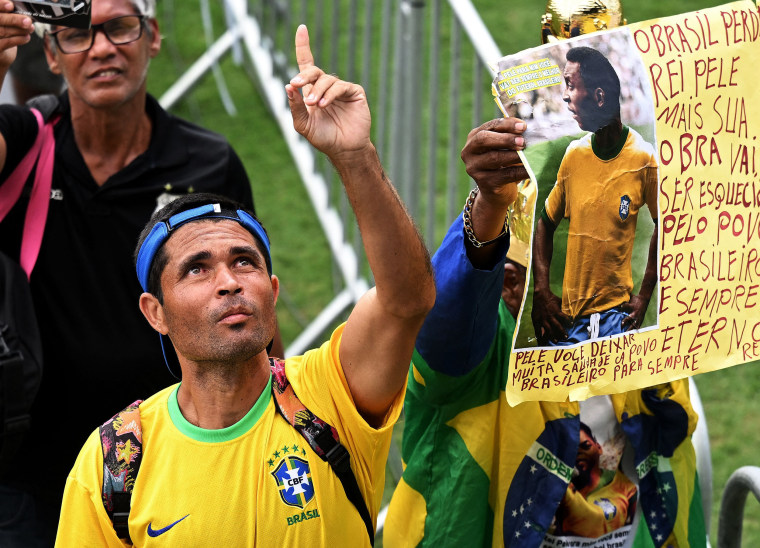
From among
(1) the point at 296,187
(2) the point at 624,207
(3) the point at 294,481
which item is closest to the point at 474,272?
(2) the point at 624,207

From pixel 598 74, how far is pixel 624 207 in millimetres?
279

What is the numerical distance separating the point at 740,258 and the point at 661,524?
0.66 meters

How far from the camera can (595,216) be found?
7.61 ft

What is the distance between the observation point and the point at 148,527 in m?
2.24

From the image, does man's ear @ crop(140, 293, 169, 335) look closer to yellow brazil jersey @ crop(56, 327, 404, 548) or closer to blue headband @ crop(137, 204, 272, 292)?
blue headband @ crop(137, 204, 272, 292)

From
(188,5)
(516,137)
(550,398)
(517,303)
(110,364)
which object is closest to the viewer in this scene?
(516,137)

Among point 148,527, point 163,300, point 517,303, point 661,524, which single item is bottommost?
point 661,524

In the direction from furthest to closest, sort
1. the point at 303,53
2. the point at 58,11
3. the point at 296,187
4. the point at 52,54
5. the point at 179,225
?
the point at 296,187, the point at 52,54, the point at 58,11, the point at 179,225, the point at 303,53

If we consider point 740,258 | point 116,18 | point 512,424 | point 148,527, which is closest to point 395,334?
point 512,424

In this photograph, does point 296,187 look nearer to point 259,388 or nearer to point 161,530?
point 259,388

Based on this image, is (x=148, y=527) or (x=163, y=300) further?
(x=163, y=300)

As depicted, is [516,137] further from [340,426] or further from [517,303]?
[340,426]

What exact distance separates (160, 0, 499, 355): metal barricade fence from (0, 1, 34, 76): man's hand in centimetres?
118

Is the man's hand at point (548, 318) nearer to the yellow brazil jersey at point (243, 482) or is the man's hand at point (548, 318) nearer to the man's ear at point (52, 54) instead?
the yellow brazil jersey at point (243, 482)
